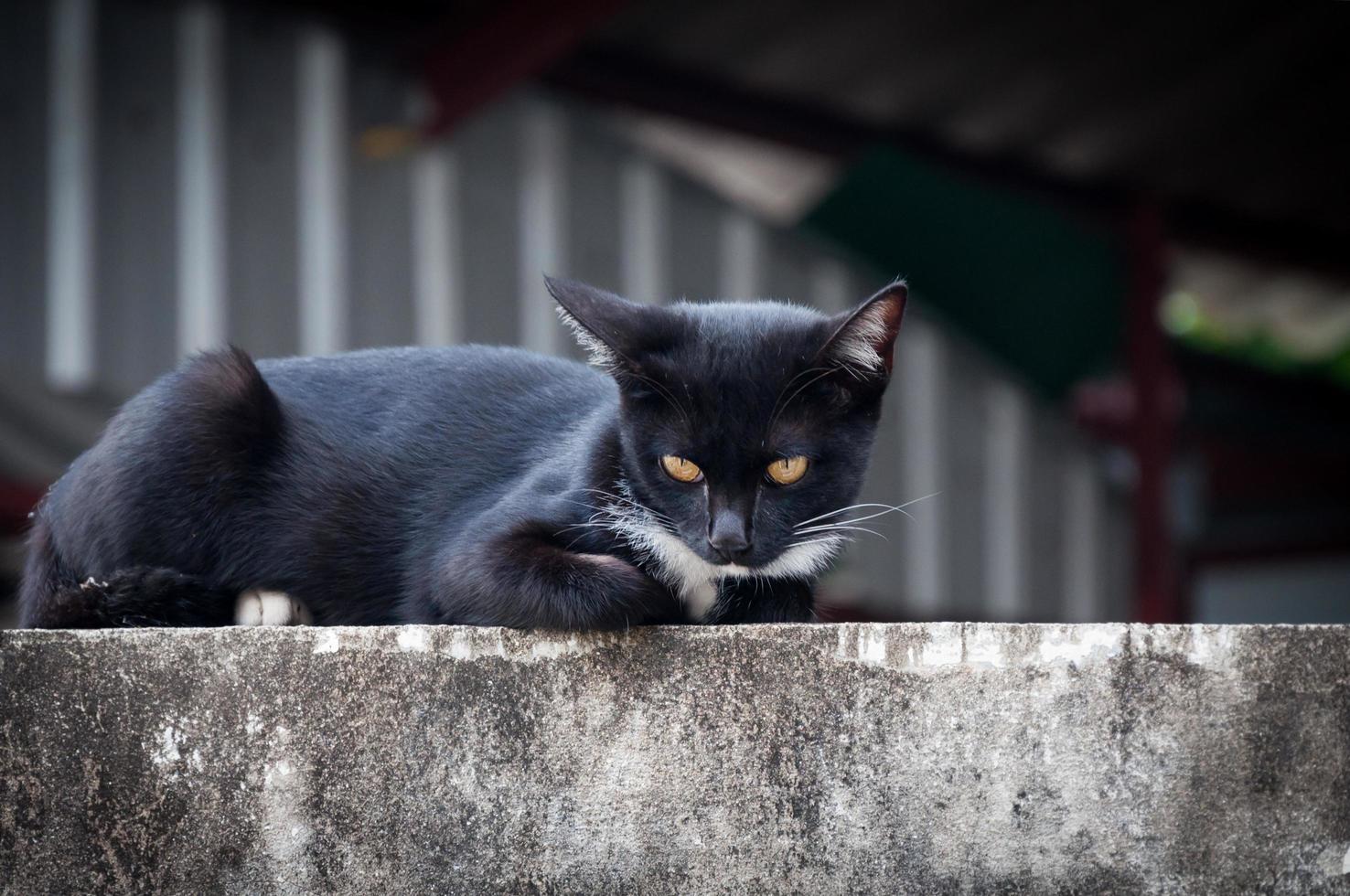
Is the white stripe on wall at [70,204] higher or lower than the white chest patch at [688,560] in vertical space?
higher

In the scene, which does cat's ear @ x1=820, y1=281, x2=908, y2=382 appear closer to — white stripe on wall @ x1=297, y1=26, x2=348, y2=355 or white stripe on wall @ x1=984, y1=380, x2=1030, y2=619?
white stripe on wall @ x1=297, y1=26, x2=348, y2=355

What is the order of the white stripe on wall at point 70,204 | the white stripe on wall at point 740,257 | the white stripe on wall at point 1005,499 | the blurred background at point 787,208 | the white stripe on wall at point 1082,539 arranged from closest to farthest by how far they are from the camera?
the white stripe on wall at point 70,204, the blurred background at point 787,208, the white stripe on wall at point 740,257, the white stripe on wall at point 1005,499, the white stripe on wall at point 1082,539

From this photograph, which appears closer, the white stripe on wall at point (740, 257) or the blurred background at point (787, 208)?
the blurred background at point (787, 208)

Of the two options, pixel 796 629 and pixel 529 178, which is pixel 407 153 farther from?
pixel 796 629

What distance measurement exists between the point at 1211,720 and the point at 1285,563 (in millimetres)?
7515

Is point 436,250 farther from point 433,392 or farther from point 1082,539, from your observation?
point 1082,539

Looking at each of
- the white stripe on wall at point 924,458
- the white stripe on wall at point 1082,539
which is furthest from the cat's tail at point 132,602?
the white stripe on wall at point 1082,539

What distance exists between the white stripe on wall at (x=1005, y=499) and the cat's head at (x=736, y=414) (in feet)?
16.2

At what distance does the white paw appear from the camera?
2775 mm

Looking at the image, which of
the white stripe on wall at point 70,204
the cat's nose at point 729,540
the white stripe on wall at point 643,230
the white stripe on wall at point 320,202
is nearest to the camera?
the cat's nose at point 729,540

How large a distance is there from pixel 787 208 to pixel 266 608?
17.4 ft

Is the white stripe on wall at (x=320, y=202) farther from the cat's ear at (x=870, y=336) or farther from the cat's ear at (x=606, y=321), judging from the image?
the cat's ear at (x=870, y=336)

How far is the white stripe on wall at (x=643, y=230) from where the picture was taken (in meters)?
6.41

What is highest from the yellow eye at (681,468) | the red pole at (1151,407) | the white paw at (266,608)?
the red pole at (1151,407)
